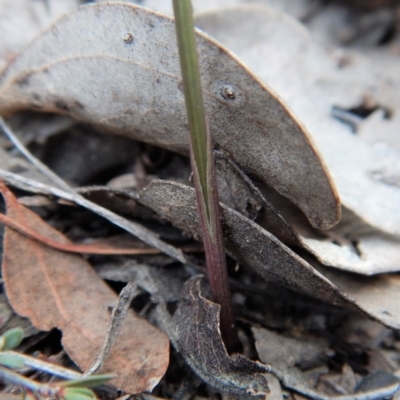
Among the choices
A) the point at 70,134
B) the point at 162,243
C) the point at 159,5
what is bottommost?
the point at 162,243

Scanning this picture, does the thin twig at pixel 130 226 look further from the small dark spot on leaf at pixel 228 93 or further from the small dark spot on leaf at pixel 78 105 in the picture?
the small dark spot on leaf at pixel 228 93

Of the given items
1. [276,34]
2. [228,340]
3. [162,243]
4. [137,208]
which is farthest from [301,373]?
[276,34]

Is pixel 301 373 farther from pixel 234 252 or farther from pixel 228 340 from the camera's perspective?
pixel 234 252

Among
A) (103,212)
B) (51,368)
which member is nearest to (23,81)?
(103,212)

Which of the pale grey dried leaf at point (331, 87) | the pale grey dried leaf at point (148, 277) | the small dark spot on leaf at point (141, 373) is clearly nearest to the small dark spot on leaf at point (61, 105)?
the pale grey dried leaf at point (148, 277)

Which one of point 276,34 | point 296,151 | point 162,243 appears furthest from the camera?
point 276,34

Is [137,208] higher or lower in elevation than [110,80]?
lower

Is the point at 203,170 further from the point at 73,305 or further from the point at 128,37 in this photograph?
the point at 73,305
